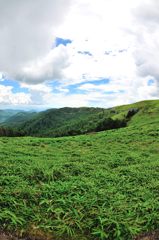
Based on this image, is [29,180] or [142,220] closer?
[142,220]

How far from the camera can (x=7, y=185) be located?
1184 cm

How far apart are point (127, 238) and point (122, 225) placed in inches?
23.7

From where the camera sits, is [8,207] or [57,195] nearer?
[8,207]

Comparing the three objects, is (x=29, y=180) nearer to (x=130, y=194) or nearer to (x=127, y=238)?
(x=130, y=194)

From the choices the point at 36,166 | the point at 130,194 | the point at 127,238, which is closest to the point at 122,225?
the point at 127,238

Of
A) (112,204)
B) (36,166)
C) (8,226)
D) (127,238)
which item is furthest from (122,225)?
(36,166)

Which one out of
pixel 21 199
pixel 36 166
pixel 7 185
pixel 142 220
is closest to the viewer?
pixel 142 220

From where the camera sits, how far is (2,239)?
319 inches

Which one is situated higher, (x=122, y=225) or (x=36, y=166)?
(x=36, y=166)

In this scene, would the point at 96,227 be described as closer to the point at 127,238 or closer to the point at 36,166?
the point at 127,238

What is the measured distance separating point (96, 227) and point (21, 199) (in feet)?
10.6

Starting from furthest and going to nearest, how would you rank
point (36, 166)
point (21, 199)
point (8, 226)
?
point (36, 166) → point (21, 199) → point (8, 226)

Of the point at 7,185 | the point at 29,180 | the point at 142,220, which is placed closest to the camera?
the point at 142,220

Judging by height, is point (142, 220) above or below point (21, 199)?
below
